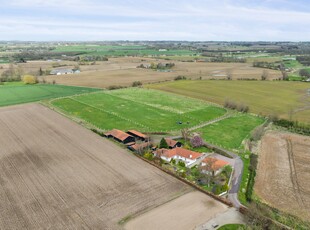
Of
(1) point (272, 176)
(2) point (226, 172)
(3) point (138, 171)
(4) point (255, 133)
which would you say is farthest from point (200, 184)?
(4) point (255, 133)

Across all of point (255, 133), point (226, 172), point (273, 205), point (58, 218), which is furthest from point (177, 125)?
point (58, 218)

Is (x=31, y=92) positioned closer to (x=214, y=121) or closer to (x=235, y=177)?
(x=214, y=121)

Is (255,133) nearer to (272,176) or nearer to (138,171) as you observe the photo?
(272,176)

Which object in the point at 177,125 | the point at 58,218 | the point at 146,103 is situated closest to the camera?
the point at 58,218

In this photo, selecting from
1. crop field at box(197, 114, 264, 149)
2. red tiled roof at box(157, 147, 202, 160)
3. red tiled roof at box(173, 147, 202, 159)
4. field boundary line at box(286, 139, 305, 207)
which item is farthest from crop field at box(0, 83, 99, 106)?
field boundary line at box(286, 139, 305, 207)

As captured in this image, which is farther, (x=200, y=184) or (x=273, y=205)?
(x=200, y=184)

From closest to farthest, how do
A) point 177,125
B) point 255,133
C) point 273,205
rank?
point 273,205
point 255,133
point 177,125

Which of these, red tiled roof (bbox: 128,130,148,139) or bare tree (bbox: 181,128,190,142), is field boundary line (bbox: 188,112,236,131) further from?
red tiled roof (bbox: 128,130,148,139)

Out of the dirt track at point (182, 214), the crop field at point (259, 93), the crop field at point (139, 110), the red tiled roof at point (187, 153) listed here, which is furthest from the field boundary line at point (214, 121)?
the dirt track at point (182, 214)
